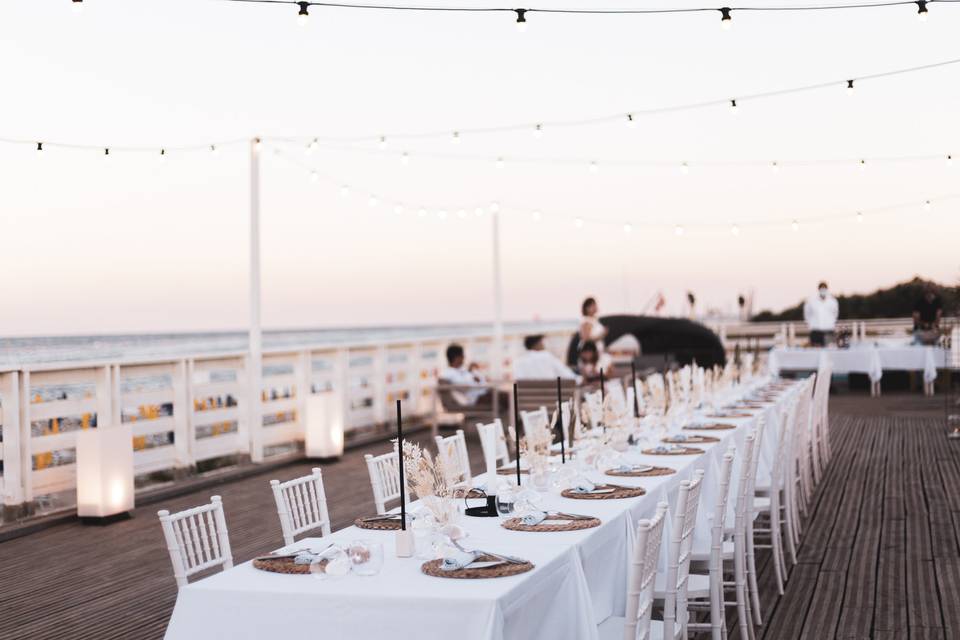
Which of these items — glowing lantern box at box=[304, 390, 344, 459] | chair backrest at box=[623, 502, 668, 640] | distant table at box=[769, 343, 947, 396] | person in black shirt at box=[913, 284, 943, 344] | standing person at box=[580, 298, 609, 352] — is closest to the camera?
chair backrest at box=[623, 502, 668, 640]

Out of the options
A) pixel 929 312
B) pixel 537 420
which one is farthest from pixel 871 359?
pixel 537 420

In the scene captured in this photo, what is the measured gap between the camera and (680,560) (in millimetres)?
3293

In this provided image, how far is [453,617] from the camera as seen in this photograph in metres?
2.49

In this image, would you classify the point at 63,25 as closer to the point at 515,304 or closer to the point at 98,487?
the point at 98,487

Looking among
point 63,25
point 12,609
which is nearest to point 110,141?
point 63,25

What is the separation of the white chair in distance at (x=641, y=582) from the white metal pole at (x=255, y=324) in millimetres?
6264

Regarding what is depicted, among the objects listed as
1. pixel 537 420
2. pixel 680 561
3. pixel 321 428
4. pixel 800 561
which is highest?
pixel 537 420

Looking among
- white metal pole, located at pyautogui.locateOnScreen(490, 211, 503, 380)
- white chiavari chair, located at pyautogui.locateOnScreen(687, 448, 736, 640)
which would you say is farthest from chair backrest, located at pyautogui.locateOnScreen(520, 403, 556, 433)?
white metal pole, located at pyautogui.locateOnScreen(490, 211, 503, 380)

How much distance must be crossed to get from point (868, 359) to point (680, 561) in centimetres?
1311

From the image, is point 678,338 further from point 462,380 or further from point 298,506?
point 298,506

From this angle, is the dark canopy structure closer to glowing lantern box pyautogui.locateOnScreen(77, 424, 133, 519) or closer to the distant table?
the distant table

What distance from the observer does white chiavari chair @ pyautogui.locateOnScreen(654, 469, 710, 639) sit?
3070 millimetres

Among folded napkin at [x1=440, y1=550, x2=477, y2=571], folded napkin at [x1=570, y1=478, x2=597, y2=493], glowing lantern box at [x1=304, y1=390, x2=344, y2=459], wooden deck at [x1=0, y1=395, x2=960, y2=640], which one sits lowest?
wooden deck at [x1=0, y1=395, x2=960, y2=640]

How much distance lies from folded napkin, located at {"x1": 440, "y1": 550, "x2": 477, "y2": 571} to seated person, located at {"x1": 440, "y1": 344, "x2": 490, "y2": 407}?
24.6ft
